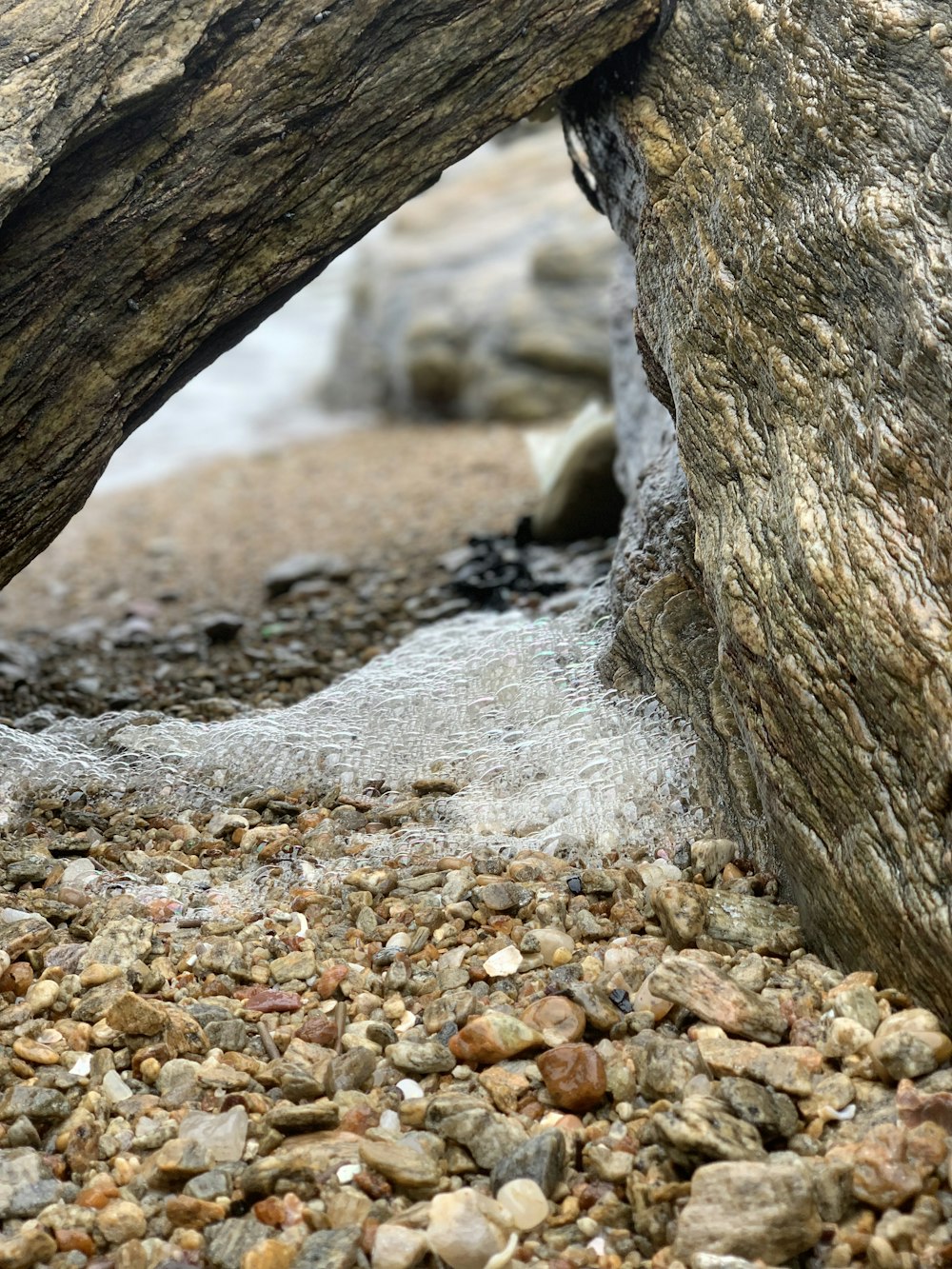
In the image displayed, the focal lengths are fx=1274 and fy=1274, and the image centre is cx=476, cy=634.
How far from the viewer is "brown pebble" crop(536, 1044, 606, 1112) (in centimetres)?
244

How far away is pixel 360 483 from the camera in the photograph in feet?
33.0

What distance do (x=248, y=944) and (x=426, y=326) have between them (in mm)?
10152

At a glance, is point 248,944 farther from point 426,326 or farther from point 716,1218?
point 426,326

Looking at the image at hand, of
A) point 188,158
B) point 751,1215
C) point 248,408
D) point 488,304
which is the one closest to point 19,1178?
point 751,1215

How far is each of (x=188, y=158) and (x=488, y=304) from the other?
877cm

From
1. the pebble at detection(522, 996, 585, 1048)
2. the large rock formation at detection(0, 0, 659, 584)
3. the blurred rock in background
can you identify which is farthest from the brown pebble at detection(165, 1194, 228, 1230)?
the blurred rock in background

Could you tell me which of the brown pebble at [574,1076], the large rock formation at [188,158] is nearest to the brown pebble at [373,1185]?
the brown pebble at [574,1076]

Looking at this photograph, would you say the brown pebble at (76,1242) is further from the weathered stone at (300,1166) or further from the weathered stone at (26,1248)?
the weathered stone at (300,1166)

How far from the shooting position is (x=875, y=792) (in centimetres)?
256

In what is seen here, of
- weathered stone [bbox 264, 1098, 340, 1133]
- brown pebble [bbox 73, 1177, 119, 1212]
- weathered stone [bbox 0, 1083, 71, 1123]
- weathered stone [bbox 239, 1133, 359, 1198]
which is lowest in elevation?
weathered stone [bbox 239, 1133, 359, 1198]

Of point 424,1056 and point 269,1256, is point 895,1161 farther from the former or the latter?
point 269,1256

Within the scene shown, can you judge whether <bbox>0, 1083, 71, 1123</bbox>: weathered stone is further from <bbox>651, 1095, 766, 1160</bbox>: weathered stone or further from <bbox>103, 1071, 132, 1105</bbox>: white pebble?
<bbox>651, 1095, 766, 1160</bbox>: weathered stone

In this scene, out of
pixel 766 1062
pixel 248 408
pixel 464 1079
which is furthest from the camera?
pixel 248 408

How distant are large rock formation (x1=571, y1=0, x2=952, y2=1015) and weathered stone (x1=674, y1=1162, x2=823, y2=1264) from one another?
1.75ft
